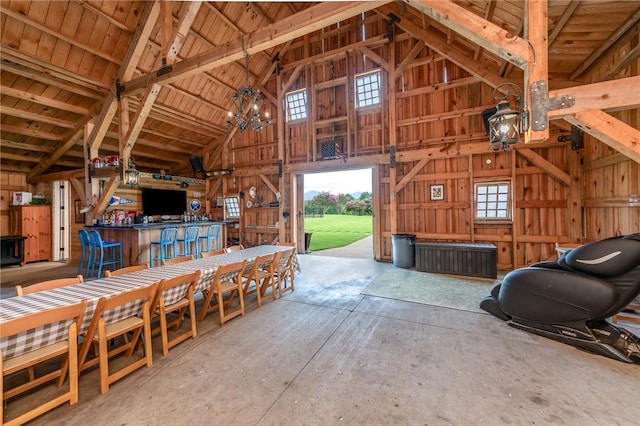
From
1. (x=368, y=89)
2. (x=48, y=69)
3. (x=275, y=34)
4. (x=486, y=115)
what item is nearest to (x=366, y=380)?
(x=275, y=34)

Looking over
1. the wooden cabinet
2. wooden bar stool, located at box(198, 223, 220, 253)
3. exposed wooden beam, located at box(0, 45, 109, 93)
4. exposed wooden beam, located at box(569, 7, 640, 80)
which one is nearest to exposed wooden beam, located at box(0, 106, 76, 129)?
exposed wooden beam, located at box(0, 45, 109, 93)

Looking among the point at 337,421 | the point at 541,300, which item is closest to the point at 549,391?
the point at 541,300

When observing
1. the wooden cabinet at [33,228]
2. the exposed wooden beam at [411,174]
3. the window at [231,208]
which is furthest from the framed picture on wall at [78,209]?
the exposed wooden beam at [411,174]

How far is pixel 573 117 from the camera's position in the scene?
2531mm

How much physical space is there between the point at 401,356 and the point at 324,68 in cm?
810

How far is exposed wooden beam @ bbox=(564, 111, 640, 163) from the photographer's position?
7.74ft

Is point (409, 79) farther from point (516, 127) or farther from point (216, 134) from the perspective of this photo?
point (216, 134)

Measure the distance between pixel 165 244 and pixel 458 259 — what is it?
272 inches

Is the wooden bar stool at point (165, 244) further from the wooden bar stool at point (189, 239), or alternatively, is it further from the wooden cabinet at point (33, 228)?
the wooden cabinet at point (33, 228)

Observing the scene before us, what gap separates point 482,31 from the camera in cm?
280

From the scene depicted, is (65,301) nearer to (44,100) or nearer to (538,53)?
(538,53)

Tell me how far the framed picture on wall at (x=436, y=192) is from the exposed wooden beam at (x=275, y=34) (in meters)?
4.49

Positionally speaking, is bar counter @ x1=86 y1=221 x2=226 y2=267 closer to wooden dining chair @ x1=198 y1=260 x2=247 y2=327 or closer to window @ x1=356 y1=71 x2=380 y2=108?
wooden dining chair @ x1=198 y1=260 x2=247 y2=327

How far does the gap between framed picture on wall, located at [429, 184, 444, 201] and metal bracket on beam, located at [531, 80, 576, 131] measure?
13.2 feet
